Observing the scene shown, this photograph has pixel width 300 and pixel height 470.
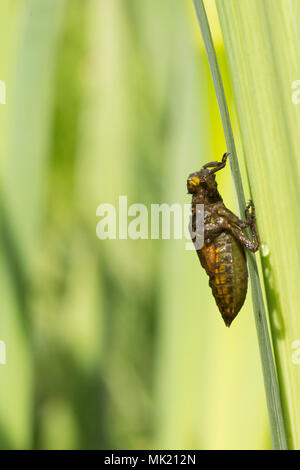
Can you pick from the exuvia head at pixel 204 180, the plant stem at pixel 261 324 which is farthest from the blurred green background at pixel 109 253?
the plant stem at pixel 261 324

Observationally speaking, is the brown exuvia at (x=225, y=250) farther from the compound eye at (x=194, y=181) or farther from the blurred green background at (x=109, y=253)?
the blurred green background at (x=109, y=253)

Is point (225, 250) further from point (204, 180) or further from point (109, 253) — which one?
point (109, 253)

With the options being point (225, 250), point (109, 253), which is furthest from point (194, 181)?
point (109, 253)

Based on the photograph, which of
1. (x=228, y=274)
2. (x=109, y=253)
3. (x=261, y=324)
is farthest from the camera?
(x=109, y=253)

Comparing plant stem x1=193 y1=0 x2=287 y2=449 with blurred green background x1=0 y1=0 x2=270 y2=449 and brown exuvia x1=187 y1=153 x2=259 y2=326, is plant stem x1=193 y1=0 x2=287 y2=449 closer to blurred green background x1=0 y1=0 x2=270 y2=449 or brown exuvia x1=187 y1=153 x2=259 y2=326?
brown exuvia x1=187 y1=153 x2=259 y2=326

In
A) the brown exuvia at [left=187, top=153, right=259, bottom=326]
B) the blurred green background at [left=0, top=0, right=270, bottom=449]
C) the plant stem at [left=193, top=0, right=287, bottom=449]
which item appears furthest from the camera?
the blurred green background at [left=0, top=0, right=270, bottom=449]

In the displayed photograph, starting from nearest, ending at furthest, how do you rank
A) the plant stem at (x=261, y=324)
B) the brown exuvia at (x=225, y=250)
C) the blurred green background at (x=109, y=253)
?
the plant stem at (x=261, y=324) → the brown exuvia at (x=225, y=250) → the blurred green background at (x=109, y=253)

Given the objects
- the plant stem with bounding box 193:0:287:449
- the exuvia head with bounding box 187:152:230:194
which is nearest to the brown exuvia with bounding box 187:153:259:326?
the exuvia head with bounding box 187:152:230:194

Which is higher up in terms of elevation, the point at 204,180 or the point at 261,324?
the point at 204,180
